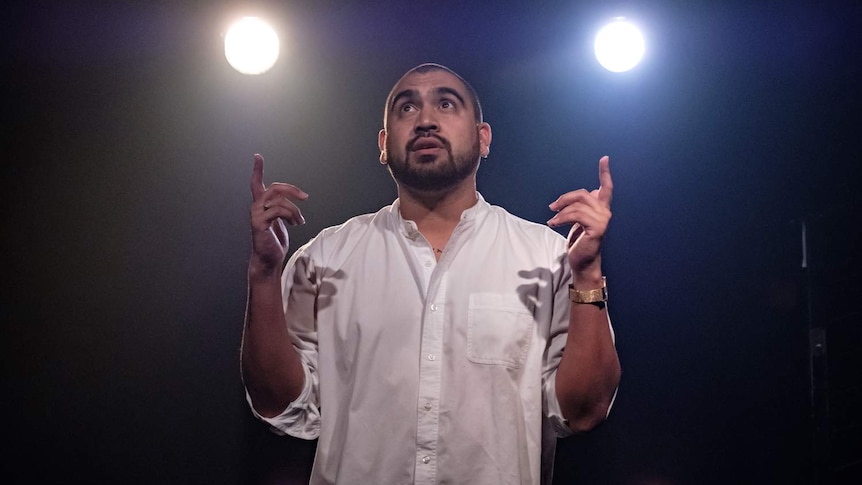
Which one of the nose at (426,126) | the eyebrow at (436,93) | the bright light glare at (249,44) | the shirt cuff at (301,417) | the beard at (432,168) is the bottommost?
the shirt cuff at (301,417)

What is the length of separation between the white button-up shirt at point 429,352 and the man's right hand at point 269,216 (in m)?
0.26

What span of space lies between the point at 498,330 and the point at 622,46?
1.38 m

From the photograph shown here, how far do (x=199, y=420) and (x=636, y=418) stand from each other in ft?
5.32

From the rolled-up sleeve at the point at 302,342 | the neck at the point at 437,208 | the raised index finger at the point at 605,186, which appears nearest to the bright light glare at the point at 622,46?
the neck at the point at 437,208

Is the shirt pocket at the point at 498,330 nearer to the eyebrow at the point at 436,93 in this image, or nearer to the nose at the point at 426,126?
the nose at the point at 426,126

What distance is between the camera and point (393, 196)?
8.75ft

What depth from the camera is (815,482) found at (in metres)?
2.37

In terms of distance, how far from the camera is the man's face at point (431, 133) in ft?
6.72

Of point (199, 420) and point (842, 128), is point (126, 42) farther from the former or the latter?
point (842, 128)

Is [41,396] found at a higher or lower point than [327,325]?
lower

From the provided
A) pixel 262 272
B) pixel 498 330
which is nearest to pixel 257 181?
pixel 262 272

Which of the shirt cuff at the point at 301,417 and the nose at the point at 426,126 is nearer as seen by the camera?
the shirt cuff at the point at 301,417

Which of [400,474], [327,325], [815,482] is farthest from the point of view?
[815,482]

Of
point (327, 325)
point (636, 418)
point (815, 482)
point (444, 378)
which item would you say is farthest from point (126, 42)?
point (815, 482)
